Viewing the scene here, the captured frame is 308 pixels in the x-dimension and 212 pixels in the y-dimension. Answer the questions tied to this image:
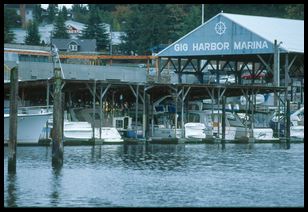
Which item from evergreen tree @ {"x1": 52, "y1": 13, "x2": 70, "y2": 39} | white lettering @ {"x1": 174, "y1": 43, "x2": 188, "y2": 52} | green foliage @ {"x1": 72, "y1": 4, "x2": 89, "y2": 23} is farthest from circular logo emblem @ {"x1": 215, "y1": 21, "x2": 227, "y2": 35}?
green foliage @ {"x1": 72, "y1": 4, "x2": 89, "y2": 23}

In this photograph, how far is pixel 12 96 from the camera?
37.9 m

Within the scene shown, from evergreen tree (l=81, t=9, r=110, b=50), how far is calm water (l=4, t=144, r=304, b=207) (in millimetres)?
77720

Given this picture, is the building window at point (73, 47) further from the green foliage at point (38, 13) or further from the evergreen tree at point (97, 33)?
the green foliage at point (38, 13)

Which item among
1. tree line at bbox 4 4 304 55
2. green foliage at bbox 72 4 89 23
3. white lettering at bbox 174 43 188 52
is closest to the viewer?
white lettering at bbox 174 43 188 52

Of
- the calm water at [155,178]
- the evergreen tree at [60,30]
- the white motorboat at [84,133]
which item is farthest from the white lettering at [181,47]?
the evergreen tree at [60,30]

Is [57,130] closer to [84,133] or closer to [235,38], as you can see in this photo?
[84,133]

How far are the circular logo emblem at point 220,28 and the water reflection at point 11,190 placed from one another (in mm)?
41579

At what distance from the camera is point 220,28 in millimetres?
77562

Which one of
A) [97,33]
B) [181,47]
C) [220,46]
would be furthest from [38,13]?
[220,46]

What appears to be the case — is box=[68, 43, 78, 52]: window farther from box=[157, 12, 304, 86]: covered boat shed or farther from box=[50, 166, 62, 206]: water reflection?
box=[50, 166, 62, 206]: water reflection

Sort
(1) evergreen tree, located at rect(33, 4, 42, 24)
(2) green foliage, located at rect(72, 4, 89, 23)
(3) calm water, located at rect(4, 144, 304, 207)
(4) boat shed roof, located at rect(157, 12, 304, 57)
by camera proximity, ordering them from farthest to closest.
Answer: (2) green foliage, located at rect(72, 4, 89, 23), (1) evergreen tree, located at rect(33, 4, 42, 24), (4) boat shed roof, located at rect(157, 12, 304, 57), (3) calm water, located at rect(4, 144, 304, 207)

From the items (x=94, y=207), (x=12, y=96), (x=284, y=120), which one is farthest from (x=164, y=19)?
(x=94, y=207)

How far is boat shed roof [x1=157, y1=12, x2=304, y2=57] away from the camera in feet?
249
